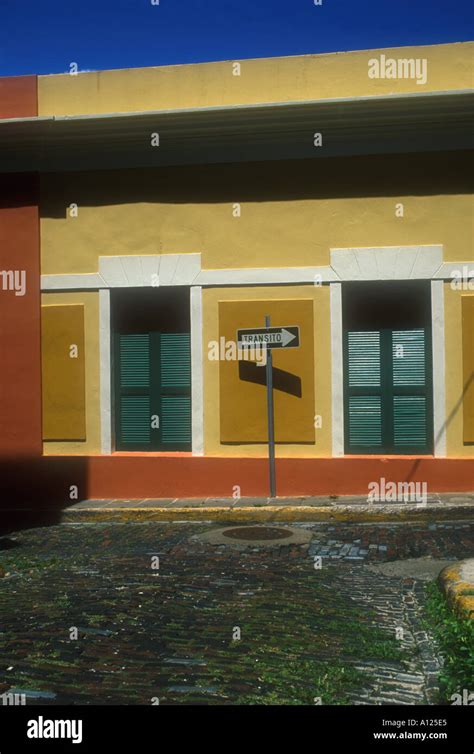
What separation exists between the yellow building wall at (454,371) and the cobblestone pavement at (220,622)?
264 centimetres

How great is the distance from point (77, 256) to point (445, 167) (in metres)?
5.38

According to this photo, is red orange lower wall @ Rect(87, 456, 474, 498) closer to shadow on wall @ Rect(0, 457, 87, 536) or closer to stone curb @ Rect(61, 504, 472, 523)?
shadow on wall @ Rect(0, 457, 87, 536)

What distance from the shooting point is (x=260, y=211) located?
1302 centimetres

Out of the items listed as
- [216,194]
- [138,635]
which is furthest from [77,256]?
[138,635]

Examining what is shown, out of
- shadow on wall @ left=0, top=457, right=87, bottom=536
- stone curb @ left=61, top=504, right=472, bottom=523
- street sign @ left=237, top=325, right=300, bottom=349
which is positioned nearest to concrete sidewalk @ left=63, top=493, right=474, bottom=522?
stone curb @ left=61, top=504, right=472, bottom=523

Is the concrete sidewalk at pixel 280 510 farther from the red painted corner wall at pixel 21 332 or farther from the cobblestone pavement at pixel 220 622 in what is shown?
the red painted corner wall at pixel 21 332

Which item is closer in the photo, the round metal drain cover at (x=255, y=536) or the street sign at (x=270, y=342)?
the round metal drain cover at (x=255, y=536)

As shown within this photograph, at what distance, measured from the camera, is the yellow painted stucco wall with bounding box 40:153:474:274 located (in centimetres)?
1256

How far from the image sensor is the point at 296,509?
1148 cm

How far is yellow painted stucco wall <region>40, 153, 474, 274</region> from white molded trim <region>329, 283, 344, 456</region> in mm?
533

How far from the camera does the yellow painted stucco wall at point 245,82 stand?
1270 cm

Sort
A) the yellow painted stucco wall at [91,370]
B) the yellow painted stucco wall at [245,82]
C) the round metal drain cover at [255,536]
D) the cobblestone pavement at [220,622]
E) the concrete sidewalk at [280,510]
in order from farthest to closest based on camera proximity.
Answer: the yellow painted stucco wall at [91,370] < the yellow painted stucco wall at [245,82] < the concrete sidewalk at [280,510] < the round metal drain cover at [255,536] < the cobblestone pavement at [220,622]

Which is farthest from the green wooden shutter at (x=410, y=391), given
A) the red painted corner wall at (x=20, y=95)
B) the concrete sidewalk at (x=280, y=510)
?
the red painted corner wall at (x=20, y=95)

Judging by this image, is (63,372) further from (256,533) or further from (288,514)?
(256,533)
